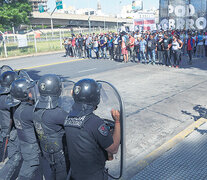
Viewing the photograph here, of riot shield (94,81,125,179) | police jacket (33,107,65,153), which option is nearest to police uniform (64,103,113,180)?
riot shield (94,81,125,179)

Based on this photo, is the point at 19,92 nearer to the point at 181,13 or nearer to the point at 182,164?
the point at 182,164

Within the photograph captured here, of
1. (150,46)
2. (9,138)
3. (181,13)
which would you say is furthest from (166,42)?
(181,13)

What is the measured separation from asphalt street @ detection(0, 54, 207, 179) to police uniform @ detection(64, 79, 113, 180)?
52cm

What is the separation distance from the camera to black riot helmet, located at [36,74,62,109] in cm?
277

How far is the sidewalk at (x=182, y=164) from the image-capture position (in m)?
3.72

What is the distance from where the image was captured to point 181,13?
29125 millimetres

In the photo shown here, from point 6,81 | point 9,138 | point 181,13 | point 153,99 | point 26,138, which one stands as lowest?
point 153,99

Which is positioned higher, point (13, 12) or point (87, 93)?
point (13, 12)

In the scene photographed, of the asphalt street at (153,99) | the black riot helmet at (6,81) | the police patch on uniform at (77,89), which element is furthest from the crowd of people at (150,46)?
the police patch on uniform at (77,89)

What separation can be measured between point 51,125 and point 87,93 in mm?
699

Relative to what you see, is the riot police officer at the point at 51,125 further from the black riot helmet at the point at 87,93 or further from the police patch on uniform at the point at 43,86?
the black riot helmet at the point at 87,93

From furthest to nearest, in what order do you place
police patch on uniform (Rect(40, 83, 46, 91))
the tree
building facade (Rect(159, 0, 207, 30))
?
1. building facade (Rect(159, 0, 207, 30))
2. the tree
3. police patch on uniform (Rect(40, 83, 46, 91))

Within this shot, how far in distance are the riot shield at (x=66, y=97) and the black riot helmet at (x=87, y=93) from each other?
75cm

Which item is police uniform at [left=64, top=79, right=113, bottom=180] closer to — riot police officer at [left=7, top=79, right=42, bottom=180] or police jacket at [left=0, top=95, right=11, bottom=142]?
riot police officer at [left=7, top=79, right=42, bottom=180]
